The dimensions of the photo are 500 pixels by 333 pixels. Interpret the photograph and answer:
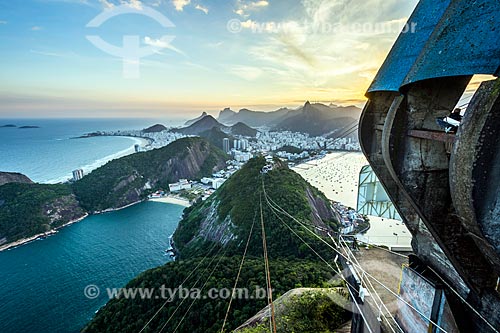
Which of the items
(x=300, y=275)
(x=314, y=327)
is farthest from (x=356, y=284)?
(x=300, y=275)

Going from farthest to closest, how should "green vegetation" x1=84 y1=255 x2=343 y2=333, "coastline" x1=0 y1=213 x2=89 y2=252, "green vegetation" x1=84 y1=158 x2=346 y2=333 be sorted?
"coastline" x1=0 y1=213 x2=89 y2=252, "green vegetation" x1=84 y1=255 x2=343 y2=333, "green vegetation" x1=84 y1=158 x2=346 y2=333

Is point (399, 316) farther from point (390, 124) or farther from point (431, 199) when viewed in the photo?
point (390, 124)

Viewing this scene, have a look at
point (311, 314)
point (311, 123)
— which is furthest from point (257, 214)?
point (311, 123)

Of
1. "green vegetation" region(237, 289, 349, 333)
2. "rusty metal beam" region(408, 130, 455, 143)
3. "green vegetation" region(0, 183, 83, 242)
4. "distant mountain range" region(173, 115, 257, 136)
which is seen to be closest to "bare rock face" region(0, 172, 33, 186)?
"green vegetation" region(0, 183, 83, 242)

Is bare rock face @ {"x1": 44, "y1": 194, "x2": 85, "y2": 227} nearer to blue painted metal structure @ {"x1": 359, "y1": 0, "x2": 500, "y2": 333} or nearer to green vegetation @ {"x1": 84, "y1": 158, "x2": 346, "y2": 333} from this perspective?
green vegetation @ {"x1": 84, "y1": 158, "x2": 346, "y2": 333}

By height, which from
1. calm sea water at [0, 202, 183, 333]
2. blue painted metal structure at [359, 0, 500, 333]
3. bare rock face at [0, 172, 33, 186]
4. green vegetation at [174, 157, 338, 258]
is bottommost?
calm sea water at [0, 202, 183, 333]

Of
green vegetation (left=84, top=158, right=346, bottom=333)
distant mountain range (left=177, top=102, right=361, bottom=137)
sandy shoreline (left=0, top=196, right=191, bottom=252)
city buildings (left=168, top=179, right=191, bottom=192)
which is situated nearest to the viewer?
green vegetation (left=84, top=158, right=346, bottom=333)
